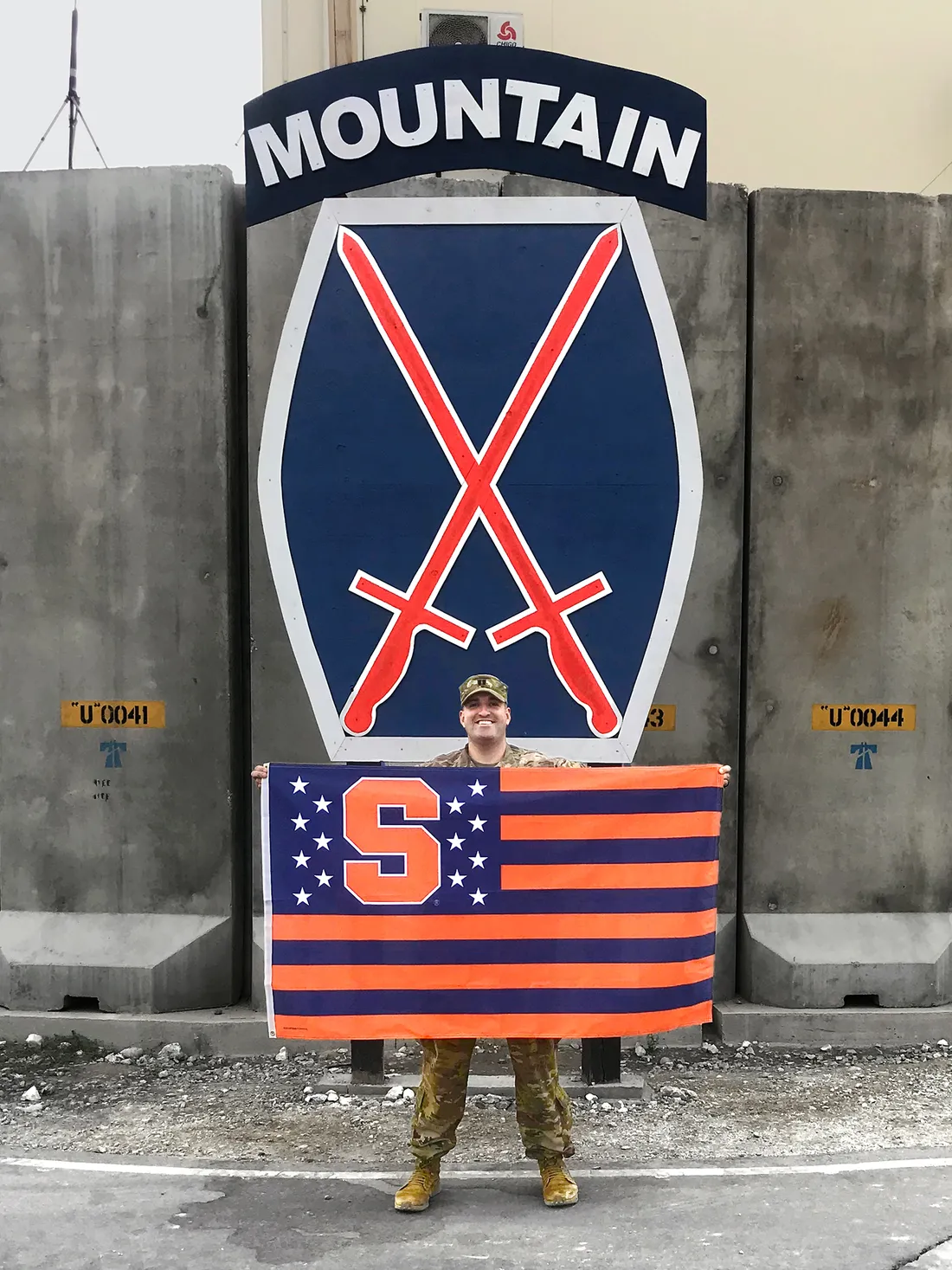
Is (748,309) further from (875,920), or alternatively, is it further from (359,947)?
(359,947)

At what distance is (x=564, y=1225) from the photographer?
4.11 metres

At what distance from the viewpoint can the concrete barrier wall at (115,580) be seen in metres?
6.26

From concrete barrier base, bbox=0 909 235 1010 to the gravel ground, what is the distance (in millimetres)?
279

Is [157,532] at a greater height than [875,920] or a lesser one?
greater

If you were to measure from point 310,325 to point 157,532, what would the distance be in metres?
1.46

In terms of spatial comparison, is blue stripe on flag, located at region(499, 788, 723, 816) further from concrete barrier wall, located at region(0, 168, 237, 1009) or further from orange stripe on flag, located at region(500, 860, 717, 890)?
concrete barrier wall, located at region(0, 168, 237, 1009)

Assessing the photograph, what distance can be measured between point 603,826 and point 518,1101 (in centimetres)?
112

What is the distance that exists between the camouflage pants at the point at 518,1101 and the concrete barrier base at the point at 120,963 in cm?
230

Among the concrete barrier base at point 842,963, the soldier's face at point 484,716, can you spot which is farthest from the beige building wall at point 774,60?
the soldier's face at point 484,716

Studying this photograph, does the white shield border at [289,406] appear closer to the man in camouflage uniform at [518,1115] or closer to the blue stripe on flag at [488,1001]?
the blue stripe on flag at [488,1001]

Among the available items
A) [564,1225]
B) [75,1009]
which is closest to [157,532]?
[75,1009]

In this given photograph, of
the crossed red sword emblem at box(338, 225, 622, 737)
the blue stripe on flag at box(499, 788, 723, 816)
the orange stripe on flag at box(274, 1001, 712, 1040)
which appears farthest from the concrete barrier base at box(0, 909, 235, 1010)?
the blue stripe on flag at box(499, 788, 723, 816)

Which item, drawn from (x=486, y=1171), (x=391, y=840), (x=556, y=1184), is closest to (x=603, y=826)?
(x=391, y=840)

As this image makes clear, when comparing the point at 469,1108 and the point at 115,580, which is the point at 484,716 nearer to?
the point at 469,1108
